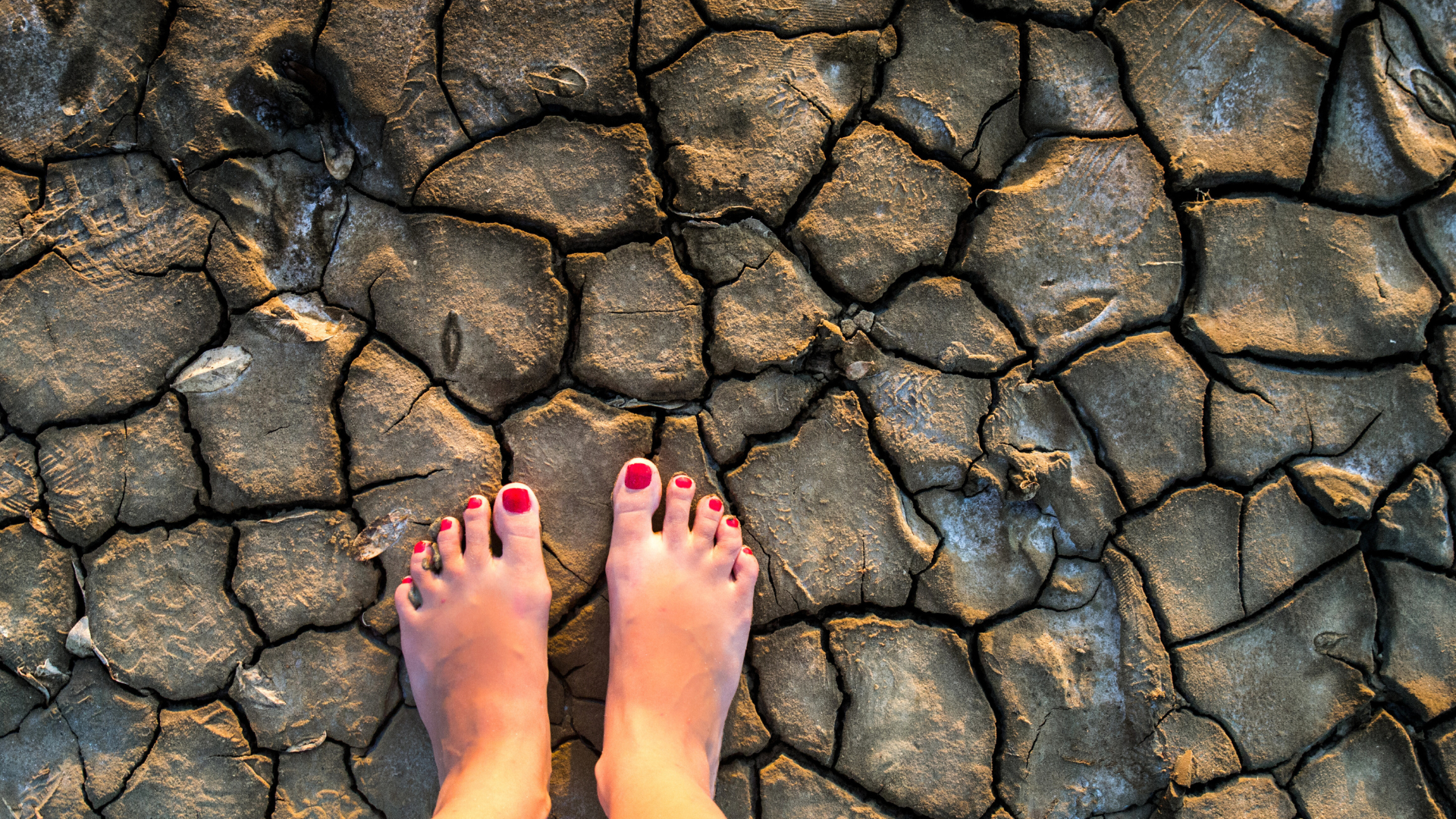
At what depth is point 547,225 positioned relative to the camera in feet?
5.36

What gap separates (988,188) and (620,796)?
5.11 feet

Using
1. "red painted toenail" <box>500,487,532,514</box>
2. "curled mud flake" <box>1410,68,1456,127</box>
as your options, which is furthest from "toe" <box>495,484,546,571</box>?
"curled mud flake" <box>1410,68,1456,127</box>

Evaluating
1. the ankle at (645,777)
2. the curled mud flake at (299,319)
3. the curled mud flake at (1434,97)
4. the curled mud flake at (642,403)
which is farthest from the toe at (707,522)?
the curled mud flake at (1434,97)

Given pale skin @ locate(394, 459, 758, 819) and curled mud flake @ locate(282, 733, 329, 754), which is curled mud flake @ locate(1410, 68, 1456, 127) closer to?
pale skin @ locate(394, 459, 758, 819)

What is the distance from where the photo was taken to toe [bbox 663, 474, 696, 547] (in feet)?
5.43

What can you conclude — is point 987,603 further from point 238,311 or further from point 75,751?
point 75,751

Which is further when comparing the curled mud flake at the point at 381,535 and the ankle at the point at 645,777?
the curled mud flake at the point at 381,535

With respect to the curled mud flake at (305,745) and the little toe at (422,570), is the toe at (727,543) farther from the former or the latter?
the curled mud flake at (305,745)

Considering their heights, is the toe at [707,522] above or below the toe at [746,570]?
above

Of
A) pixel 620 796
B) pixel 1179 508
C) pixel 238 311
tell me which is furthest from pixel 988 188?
pixel 238 311

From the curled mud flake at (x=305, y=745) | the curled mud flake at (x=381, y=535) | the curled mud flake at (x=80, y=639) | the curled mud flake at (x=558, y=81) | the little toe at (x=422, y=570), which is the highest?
the curled mud flake at (x=558, y=81)

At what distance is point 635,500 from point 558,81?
946 mm

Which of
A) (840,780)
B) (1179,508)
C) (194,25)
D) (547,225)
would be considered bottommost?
(840,780)

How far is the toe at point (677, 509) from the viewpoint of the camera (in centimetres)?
166
